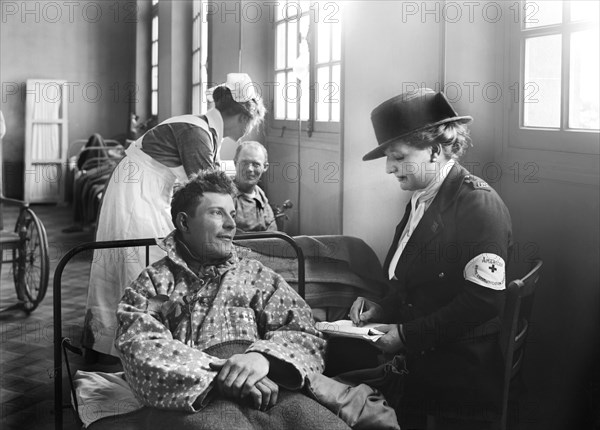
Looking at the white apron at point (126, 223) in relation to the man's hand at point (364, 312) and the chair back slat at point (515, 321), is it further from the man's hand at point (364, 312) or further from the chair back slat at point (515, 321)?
the chair back slat at point (515, 321)

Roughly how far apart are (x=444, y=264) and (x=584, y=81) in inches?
30.2

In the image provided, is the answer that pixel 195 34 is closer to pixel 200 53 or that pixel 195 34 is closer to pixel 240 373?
pixel 200 53

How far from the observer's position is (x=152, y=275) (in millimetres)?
1910

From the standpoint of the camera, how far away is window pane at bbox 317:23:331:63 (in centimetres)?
318

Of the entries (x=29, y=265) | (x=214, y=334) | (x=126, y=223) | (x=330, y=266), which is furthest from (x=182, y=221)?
(x=29, y=265)

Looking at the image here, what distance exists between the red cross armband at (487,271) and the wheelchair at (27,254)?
254cm

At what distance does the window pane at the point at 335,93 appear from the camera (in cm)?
314

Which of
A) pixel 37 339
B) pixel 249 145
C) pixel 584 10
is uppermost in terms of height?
pixel 584 10

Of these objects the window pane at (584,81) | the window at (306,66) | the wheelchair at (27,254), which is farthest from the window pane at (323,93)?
the wheelchair at (27,254)

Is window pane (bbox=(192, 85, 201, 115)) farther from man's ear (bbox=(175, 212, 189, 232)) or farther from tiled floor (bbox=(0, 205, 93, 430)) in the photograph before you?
man's ear (bbox=(175, 212, 189, 232))

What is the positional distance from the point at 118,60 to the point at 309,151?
2.92 feet

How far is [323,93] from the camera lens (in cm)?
319

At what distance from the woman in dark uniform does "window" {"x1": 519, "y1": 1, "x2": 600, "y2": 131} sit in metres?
0.46

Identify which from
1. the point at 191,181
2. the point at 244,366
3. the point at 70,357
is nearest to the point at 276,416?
the point at 244,366
